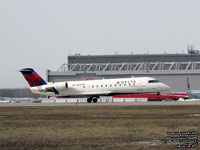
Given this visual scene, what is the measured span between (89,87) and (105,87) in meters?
3.02

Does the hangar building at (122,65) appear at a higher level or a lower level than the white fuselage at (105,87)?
higher

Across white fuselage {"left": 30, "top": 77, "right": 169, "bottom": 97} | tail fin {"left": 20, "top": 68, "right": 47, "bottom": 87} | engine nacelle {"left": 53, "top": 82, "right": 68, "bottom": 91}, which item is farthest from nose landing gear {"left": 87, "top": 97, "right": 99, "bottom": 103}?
tail fin {"left": 20, "top": 68, "right": 47, "bottom": 87}

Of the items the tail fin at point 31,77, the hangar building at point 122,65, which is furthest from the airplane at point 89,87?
the hangar building at point 122,65

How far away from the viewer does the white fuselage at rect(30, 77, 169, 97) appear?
63844 mm

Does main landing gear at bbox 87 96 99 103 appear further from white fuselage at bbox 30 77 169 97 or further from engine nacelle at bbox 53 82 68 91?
engine nacelle at bbox 53 82 68 91

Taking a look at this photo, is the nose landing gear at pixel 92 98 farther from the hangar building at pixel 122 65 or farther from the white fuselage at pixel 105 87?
the hangar building at pixel 122 65

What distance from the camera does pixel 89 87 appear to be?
6750 centimetres

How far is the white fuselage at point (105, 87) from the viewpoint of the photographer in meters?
63.8

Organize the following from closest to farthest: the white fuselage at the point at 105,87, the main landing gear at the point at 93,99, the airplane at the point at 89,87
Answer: the white fuselage at the point at 105,87 < the airplane at the point at 89,87 < the main landing gear at the point at 93,99

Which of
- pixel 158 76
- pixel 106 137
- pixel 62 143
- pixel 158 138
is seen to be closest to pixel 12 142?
pixel 62 143

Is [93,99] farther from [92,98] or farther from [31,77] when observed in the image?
[31,77]

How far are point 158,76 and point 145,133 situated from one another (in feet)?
283

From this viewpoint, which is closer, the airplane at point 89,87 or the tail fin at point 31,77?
the airplane at point 89,87

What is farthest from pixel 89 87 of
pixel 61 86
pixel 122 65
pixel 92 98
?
pixel 122 65
